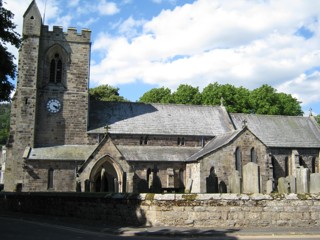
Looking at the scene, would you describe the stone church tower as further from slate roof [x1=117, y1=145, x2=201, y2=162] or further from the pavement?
the pavement

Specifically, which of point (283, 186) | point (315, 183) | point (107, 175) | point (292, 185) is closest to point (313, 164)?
point (292, 185)

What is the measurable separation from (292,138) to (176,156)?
534 inches

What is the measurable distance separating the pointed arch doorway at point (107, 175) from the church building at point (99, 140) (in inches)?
3.1

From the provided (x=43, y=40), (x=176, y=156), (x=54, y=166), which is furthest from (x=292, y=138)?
(x=43, y=40)

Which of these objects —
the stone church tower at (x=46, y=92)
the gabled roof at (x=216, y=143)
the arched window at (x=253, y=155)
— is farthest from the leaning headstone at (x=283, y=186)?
the stone church tower at (x=46, y=92)

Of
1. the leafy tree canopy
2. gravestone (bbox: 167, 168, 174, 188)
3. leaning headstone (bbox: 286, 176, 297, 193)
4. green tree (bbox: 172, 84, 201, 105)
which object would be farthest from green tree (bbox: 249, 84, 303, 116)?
leaning headstone (bbox: 286, 176, 297, 193)

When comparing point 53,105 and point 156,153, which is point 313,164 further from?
point 53,105

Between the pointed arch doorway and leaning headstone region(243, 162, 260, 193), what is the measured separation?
13858 mm

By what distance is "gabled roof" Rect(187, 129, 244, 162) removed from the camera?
1313 inches

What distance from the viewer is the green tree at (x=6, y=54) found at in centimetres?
1760

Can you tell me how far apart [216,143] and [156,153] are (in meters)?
5.68

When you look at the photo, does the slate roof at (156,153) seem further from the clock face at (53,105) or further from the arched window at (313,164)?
the arched window at (313,164)

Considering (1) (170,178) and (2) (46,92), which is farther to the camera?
(2) (46,92)

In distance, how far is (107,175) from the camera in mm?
30812
